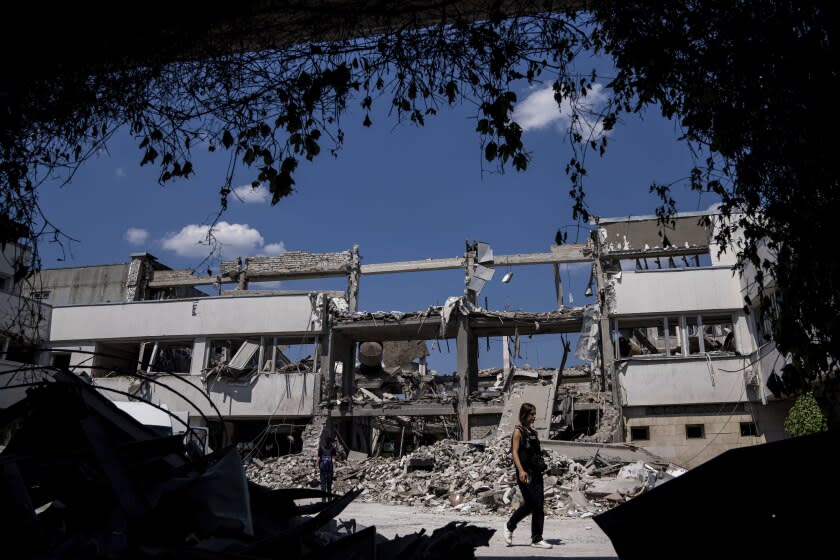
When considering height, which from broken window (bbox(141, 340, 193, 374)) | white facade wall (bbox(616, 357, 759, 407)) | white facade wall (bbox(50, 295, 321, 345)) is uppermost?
white facade wall (bbox(50, 295, 321, 345))

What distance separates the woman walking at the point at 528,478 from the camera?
300 inches

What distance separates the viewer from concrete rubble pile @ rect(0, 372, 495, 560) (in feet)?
8.30

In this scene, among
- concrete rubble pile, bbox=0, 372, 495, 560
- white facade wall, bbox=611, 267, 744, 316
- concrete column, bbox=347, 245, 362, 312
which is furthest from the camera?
concrete column, bbox=347, 245, 362, 312

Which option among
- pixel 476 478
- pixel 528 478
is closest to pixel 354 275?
pixel 476 478

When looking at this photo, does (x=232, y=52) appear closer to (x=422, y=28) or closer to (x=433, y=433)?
(x=422, y=28)

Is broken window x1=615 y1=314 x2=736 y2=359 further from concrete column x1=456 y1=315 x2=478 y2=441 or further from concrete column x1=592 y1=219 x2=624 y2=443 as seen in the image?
concrete column x1=456 y1=315 x2=478 y2=441

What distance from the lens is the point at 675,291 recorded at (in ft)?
75.4

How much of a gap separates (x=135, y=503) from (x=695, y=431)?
73.1 feet

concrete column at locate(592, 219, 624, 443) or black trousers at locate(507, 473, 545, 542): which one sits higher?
concrete column at locate(592, 219, 624, 443)

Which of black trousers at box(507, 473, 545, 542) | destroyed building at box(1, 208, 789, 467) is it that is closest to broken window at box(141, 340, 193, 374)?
destroyed building at box(1, 208, 789, 467)

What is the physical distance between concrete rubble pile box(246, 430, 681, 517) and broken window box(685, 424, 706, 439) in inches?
195

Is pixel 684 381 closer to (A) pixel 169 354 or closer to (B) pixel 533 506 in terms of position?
(B) pixel 533 506

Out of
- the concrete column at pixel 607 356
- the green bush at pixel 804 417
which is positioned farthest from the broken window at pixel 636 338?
the green bush at pixel 804 417

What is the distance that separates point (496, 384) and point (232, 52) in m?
24.7
